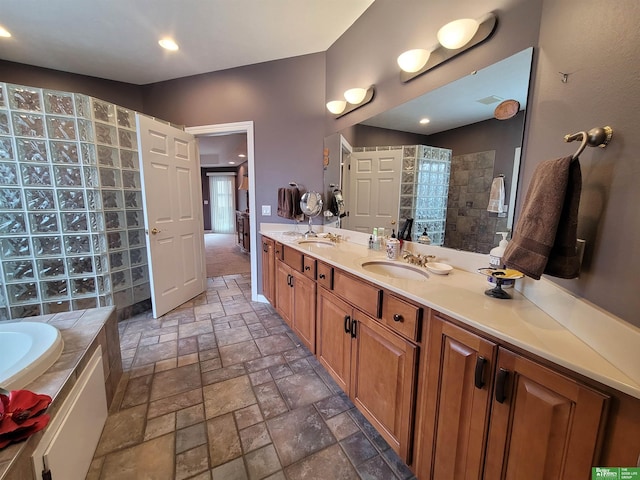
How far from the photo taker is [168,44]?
94.9 inches

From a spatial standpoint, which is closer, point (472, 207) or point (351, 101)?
point (472, 207)

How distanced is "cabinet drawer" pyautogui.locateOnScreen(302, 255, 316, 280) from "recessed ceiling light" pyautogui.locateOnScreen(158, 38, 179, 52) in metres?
2.30

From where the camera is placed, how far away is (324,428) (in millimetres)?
1407

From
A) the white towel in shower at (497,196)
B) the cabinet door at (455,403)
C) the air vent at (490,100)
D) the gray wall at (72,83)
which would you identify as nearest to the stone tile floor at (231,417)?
the cabinet door at (455,403)

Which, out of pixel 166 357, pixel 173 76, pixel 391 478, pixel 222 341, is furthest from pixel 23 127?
pixel 391 478

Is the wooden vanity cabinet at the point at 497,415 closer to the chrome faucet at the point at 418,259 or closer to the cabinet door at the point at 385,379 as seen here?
the cabinet door at the point at 385,379

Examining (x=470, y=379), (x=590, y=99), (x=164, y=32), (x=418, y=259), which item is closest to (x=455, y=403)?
(x=470, y=379)

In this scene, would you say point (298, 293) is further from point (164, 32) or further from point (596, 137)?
point (164, 32)

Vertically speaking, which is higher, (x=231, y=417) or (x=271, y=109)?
(x=271, y=109)

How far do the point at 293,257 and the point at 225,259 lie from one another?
11.9 feet

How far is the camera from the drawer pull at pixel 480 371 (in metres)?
0.80

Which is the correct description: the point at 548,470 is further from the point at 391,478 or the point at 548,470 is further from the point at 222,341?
the point at 222,341

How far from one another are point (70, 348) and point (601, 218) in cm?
216

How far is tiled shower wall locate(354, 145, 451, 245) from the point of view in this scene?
1.52 m
